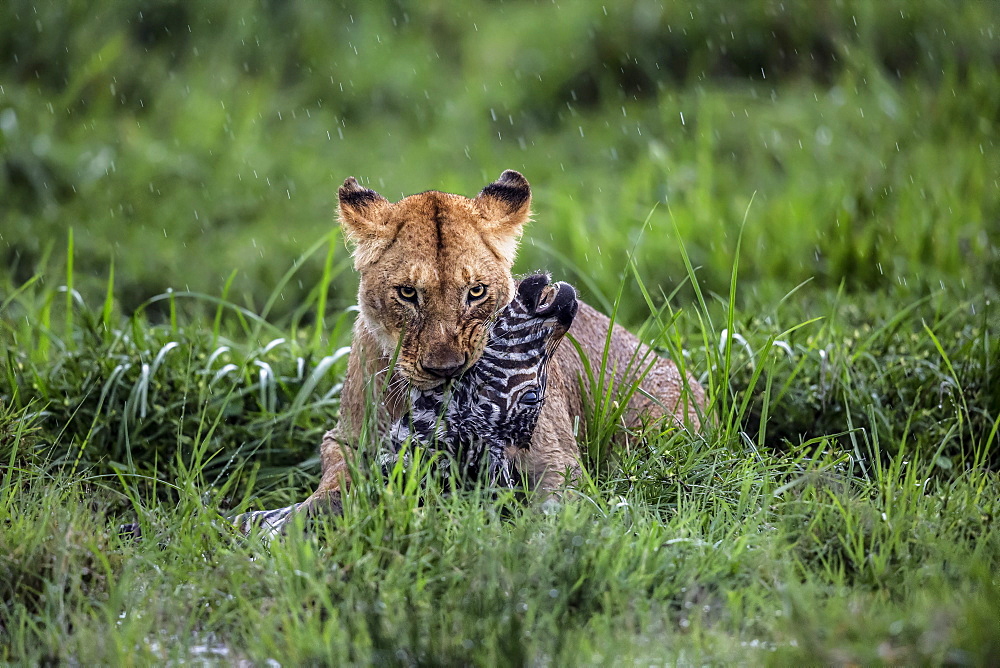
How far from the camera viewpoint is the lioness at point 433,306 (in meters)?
3.65

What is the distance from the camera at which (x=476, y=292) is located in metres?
3.75

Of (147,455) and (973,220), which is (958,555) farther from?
(973,220)

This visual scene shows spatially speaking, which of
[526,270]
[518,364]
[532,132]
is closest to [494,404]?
[518,364]

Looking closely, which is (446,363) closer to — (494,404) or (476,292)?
(494,404)

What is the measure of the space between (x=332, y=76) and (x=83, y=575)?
822 centimetres

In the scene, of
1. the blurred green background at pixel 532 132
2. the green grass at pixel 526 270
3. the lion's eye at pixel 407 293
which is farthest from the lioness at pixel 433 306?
the blurred green background at pixel 532 132

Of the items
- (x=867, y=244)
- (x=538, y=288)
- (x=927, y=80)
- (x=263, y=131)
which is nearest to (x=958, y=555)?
(x=538, y=288)

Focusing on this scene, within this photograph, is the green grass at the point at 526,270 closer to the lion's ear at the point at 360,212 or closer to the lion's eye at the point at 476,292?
the lion's eye at the point at 476,292

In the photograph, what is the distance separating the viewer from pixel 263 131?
999 cm

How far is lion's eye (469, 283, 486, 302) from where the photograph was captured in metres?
3.74

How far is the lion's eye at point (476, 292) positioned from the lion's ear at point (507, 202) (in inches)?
15.1

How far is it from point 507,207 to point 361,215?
527 mm

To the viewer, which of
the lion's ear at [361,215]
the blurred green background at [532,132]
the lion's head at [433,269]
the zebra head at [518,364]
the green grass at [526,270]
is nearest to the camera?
the green grass at [526,270]

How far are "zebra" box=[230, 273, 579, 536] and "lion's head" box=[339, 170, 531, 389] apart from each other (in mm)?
80
